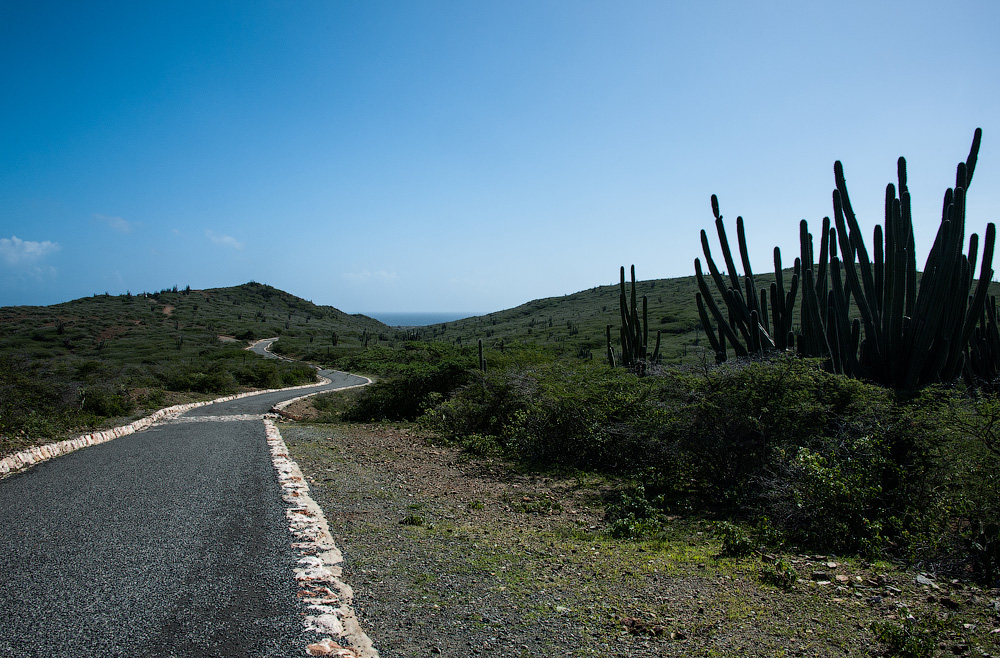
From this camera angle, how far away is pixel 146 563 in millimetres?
5039

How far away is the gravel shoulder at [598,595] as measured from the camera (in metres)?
3.72

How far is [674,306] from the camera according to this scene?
49031 millimetres

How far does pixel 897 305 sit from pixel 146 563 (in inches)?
470

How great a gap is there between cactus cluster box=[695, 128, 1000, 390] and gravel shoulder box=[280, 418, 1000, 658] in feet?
15.3

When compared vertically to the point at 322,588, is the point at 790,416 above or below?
above

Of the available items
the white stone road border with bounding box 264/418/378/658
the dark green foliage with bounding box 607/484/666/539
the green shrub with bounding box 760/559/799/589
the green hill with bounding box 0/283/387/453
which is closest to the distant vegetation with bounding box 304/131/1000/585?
the dark green foliage with bounding box 607/484/666/539

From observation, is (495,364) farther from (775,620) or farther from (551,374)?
(775,620)

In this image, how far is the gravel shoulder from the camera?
372 cm

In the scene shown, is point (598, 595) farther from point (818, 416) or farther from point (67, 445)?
point (67, 445)

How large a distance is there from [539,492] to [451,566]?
3800 mm

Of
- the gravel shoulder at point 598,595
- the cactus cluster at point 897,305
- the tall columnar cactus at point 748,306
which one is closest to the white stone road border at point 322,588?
the gravel shoulder at point 598,595

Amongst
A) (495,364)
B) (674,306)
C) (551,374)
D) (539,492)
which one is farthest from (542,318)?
(539,492)

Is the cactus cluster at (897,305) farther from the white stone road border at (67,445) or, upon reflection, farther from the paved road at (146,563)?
the white stone road border at (67,445)

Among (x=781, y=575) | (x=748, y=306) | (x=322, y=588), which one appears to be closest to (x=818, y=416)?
(x=781, y=575)
